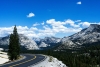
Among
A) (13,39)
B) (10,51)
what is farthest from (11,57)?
(13,39)

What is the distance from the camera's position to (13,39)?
80.6 metres

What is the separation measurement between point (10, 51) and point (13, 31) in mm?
10418

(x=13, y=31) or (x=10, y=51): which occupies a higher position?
(x=13, y=31)

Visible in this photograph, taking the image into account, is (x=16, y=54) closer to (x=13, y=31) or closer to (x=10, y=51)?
(x=10, y=51)

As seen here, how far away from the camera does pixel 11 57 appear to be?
77.5m

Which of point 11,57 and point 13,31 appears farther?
point 13,31

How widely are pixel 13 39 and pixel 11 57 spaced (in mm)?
7960

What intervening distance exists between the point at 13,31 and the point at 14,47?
880 cm

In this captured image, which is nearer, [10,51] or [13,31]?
[10,51]

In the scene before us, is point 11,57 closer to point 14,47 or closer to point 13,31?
point 14,47

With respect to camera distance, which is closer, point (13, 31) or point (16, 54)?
point (16, 54)

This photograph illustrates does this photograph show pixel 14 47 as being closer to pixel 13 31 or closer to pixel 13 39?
pixel 13 39

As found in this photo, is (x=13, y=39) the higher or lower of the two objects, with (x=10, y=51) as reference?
higher

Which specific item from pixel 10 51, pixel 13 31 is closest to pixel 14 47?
pixel 10 51
